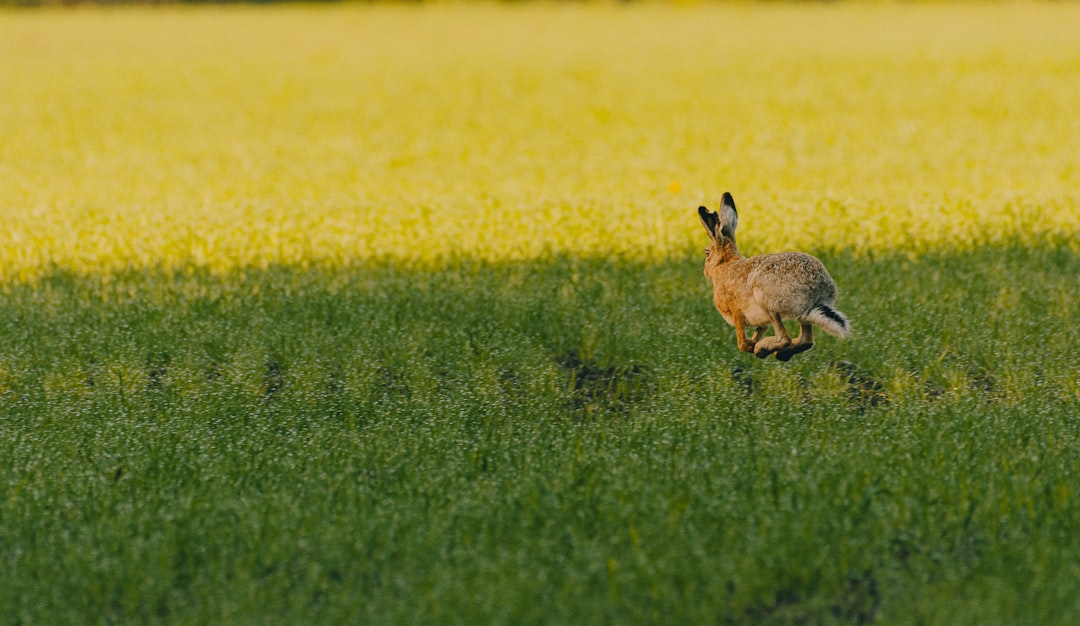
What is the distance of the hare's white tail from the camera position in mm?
4672

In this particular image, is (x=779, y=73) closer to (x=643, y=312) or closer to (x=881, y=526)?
(x=643, y=312)

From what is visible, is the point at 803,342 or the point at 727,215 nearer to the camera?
the point at 803,342

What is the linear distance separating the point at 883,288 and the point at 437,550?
13.8 feet

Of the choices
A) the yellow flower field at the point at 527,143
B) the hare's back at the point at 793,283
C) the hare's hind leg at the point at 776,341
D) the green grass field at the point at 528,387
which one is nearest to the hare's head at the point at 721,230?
the hare's back at the point at 793,283

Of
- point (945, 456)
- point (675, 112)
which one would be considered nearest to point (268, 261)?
point (945, 456)

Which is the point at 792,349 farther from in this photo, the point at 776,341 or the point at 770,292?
the point at 770,292

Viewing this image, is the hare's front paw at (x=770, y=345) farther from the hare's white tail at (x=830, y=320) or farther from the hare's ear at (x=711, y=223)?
the hare's ear at (x=711, y=223)

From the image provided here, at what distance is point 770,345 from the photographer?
199 inches

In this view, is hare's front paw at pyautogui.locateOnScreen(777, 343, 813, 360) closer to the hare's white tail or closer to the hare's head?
the hare's white tail

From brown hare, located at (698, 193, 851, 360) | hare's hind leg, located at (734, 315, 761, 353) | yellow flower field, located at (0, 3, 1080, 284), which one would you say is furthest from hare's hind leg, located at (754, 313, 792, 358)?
A: yellow flower field, located at (0, 3, 1080, 284)

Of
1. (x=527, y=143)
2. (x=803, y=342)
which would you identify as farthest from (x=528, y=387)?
(x=527, y=143)

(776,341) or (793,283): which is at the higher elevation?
(793,283)

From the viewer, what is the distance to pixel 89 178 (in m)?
12.9

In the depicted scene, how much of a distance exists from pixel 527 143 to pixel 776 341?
1024cm
